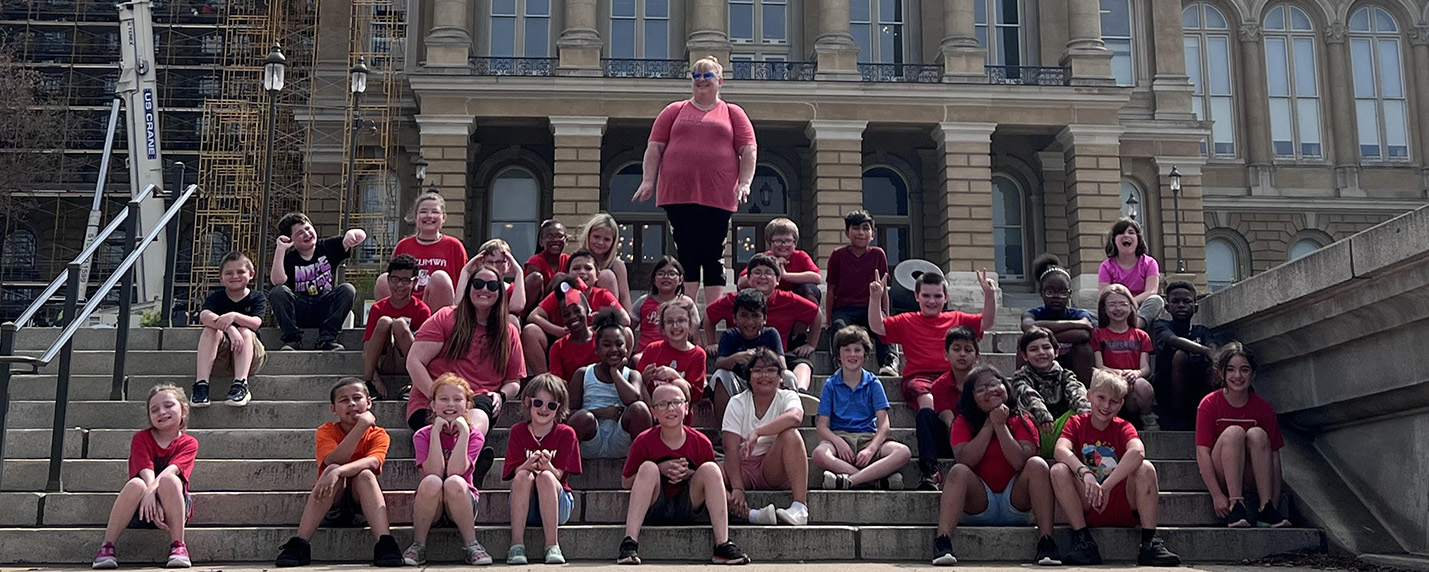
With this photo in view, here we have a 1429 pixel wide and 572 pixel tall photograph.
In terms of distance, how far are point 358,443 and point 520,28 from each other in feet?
93.6

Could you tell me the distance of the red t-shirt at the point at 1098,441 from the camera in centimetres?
807

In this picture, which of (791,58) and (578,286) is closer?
(578,286)

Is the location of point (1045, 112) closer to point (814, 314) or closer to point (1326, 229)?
point (1326, 229)

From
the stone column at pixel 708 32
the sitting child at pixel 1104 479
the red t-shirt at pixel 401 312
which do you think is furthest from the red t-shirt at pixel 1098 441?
the stone column at pixel 708 32

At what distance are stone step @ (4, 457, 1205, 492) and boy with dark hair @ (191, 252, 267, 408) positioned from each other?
0.96 m

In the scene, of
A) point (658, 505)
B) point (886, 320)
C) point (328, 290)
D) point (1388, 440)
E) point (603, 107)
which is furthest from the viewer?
point (603, 107)

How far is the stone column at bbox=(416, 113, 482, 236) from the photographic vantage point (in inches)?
1237

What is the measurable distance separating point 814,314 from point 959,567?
3.44 m

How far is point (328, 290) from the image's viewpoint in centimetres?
1130

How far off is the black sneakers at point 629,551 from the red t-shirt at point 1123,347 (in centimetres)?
421

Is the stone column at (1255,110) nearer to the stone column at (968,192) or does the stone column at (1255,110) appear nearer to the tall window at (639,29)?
the stone column at (968,192)

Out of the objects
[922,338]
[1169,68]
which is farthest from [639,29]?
[922,338]

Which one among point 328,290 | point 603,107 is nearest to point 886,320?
point 328,290

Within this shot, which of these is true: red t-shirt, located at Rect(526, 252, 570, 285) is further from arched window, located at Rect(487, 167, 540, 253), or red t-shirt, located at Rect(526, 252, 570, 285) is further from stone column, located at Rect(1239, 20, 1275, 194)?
stone column, located at Rect(1239, 20, 1275, 194)
